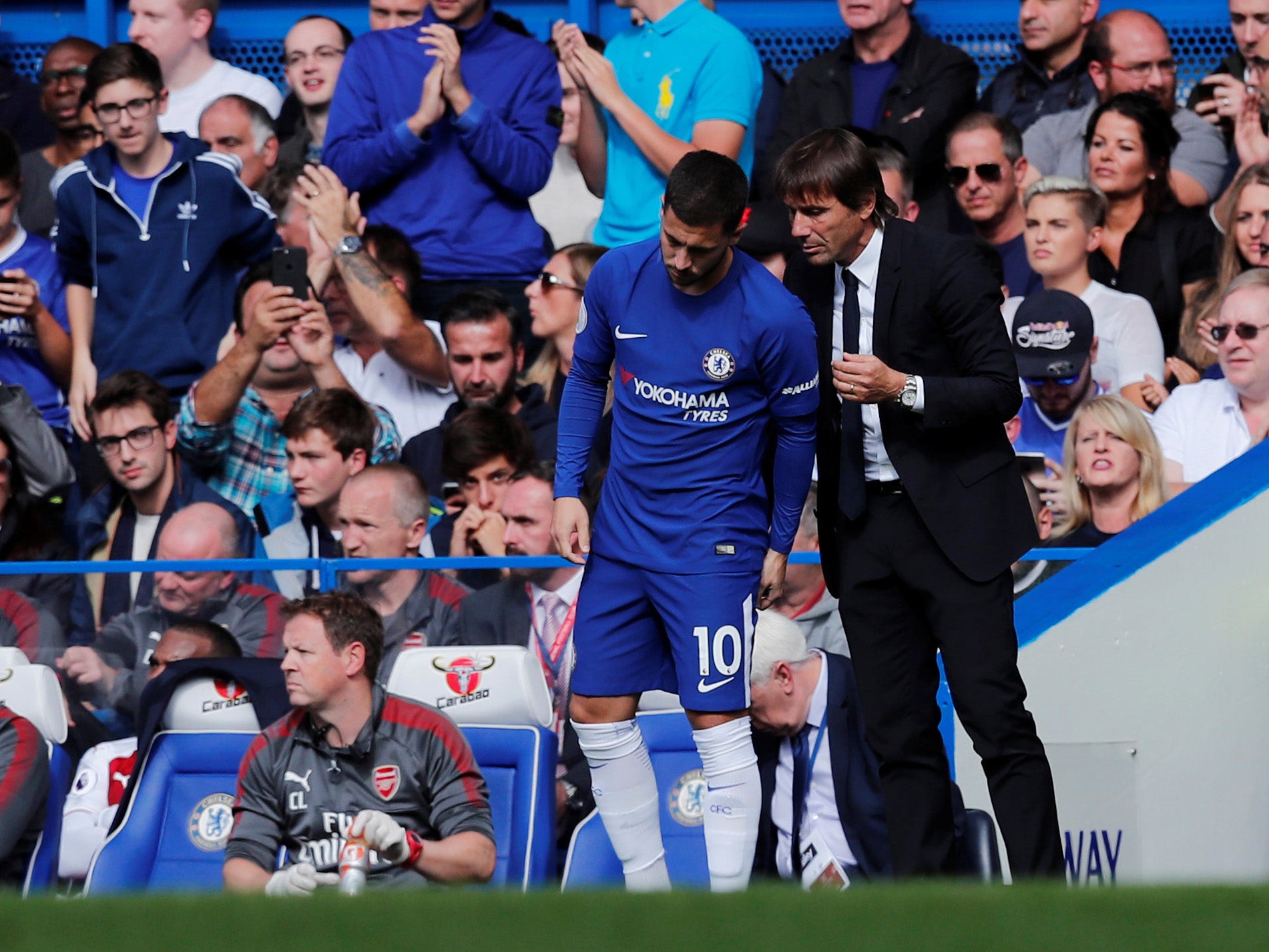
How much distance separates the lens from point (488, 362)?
6.46 m

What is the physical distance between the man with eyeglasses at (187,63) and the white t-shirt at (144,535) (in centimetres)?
233

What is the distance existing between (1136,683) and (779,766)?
39.1 inches

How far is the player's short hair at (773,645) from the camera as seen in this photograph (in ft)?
15.1

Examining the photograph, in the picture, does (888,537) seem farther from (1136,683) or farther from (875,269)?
(1136,683)

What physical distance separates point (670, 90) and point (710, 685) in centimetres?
331

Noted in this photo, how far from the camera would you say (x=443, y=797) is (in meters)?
4.62

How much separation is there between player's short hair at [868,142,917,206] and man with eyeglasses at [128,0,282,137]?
9.51ft

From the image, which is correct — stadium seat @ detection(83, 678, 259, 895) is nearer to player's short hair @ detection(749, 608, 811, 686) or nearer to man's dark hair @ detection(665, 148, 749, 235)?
player's short hair @ detection(749, 608, 811, 686)

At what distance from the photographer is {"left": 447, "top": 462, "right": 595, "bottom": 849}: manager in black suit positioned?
4820 millimetres

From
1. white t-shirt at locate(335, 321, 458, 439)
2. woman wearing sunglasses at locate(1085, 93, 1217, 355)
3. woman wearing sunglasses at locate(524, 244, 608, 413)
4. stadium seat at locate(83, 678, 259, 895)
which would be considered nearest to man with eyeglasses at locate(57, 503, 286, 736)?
stadium seat at locate(83, 678, 259, 895)

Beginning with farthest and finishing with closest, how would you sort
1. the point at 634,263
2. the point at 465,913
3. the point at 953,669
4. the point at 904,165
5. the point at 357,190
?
the point at 357,190, the point at 904,165, the point at 634,263, the point at 953,669, the point at 465,913

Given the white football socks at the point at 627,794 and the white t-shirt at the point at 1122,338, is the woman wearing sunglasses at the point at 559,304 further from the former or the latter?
the white football socks at the point at 627,794

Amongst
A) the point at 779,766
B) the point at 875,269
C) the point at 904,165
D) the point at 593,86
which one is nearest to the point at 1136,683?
the point at 779,766

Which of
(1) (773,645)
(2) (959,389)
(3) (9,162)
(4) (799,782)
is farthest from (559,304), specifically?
(2) (959,389)
